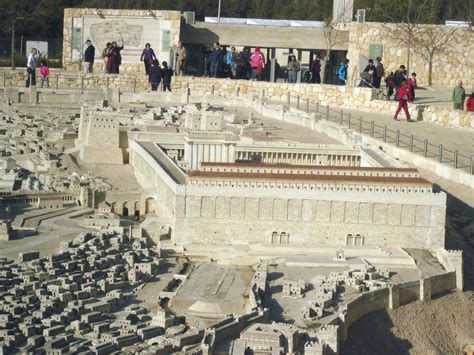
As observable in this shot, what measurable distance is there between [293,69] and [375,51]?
3734mm

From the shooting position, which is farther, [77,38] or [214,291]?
[77,38]

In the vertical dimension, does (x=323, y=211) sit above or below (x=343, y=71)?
below

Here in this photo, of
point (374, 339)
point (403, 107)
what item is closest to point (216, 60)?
point (403, 107)

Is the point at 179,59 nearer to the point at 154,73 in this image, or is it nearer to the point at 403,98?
the point at 154,73

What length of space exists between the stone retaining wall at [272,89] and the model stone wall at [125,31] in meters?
1.23

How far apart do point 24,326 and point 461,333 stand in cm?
1215

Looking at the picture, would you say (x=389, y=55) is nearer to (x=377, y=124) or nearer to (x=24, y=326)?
(x=377, y=124)

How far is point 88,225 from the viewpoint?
49.4m

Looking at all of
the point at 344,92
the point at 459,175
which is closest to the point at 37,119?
the point at 344,92

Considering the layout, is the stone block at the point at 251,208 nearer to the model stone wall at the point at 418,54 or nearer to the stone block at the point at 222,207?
the stone block at the point at 222,207

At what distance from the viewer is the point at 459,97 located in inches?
2443

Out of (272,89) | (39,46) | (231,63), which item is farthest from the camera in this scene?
(39,46)

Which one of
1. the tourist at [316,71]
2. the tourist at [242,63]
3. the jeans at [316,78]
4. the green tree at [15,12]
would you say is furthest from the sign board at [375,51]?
the green tree at [15,12]

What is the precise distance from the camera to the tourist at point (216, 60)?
69894mm
